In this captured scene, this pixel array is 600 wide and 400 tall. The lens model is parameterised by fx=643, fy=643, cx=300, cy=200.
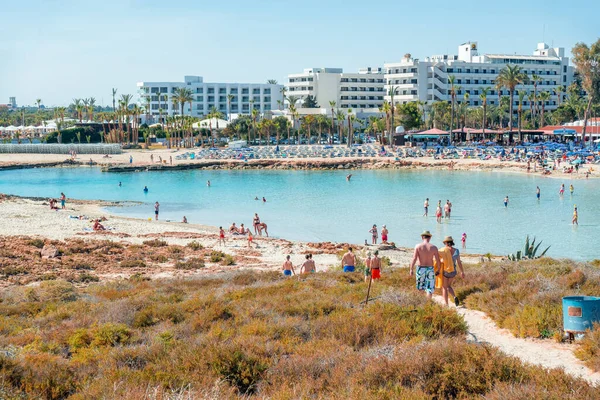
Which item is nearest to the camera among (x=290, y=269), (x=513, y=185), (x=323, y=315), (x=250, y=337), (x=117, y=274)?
(x=250, y=337)

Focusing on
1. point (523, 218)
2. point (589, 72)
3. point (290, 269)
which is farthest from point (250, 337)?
point (589, 72)

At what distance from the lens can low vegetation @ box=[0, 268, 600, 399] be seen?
6.62 meters

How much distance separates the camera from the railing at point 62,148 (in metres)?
90.9

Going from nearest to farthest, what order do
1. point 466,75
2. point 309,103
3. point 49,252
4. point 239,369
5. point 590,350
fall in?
point 239,369 → point 590,350 → point 49,252 → point 466,75 → point 309,103

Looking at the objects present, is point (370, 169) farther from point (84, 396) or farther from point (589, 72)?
point (84, 396)

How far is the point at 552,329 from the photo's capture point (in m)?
9.16

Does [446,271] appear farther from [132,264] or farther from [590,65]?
[590,65]

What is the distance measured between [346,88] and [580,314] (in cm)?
11356

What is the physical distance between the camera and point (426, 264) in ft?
37.3

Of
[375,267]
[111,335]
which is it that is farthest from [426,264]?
[111,335]

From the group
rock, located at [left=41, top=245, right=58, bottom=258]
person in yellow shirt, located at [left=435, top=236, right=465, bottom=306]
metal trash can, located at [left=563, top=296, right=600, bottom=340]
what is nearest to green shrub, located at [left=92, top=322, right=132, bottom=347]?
person in yellow shirt, located at [left=435, top=236, right=465, bottom=306]

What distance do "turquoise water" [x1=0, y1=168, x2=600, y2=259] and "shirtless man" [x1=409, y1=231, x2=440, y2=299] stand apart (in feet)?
53.6

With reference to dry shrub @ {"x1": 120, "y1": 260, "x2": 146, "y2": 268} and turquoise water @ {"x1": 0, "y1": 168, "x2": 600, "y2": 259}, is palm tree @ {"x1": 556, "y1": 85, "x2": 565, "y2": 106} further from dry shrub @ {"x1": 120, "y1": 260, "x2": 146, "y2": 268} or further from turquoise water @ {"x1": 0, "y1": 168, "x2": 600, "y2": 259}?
dry shrub @ {"x1": 120, "y1": 260, "x2": 146, "y2": 268}

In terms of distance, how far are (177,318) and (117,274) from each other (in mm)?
9880
